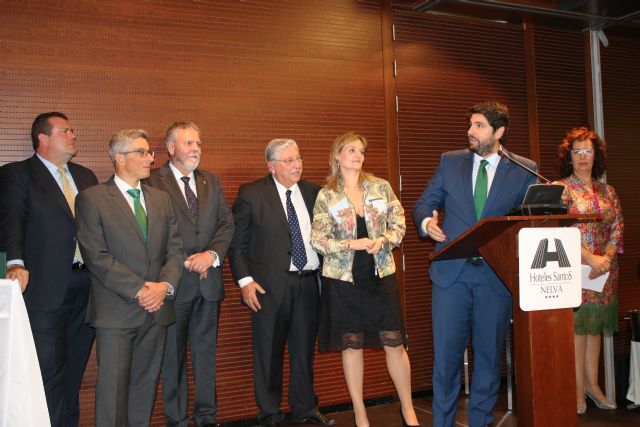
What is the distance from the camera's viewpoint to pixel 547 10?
559cm

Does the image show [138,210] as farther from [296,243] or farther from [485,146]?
[485,146]

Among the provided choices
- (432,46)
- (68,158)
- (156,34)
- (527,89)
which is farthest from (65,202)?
(527,89)

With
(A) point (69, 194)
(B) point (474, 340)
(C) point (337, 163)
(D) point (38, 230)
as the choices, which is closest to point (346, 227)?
(C) point (337, 163)

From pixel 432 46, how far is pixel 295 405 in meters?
3.28

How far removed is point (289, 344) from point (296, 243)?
761 mm

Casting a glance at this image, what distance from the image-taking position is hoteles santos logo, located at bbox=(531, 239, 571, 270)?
2.90m

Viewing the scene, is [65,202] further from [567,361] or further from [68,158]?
[567,361]

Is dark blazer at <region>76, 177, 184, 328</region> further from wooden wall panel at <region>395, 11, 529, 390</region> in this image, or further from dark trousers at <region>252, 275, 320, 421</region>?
wooden wall panel at <region>395, 11, 529, 390</region>

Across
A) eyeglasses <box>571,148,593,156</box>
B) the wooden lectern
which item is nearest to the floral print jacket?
the wooden lectern

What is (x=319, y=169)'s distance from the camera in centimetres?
522

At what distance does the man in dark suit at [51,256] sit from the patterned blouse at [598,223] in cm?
352

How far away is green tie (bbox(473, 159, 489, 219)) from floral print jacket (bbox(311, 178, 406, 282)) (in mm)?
634

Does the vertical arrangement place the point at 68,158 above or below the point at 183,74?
below

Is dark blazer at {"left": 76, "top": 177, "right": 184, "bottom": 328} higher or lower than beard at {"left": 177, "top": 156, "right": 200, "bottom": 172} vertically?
lower
